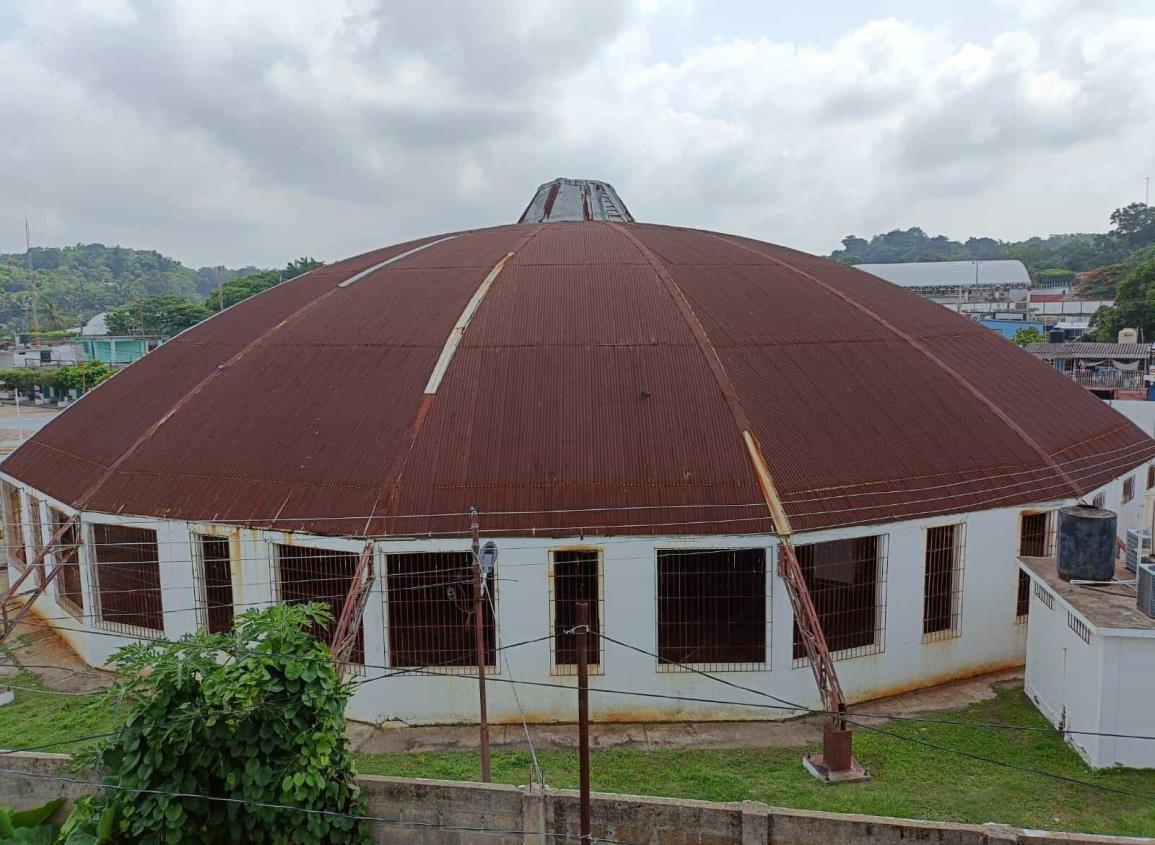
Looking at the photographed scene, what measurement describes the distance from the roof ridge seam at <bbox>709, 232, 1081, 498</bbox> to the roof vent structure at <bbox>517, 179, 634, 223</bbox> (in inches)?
228

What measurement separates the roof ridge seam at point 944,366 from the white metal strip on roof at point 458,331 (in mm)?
8469

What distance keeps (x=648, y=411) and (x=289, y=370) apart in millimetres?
8587

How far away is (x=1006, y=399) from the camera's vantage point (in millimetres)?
21328

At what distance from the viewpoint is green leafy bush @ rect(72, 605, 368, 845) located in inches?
409

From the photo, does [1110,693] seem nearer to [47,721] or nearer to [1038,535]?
[1038,535]

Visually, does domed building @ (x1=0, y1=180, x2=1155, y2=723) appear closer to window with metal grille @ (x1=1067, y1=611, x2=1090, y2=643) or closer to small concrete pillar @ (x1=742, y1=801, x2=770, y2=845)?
window with metal grille @ (x1=1067, y1=611, x2=1090, y2=643)

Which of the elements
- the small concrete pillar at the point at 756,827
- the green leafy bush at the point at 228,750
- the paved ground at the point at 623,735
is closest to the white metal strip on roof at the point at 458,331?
the paved ground at the point at 623,735

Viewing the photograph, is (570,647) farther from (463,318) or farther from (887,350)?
(887,350)

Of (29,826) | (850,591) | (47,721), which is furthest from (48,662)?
(850,591)

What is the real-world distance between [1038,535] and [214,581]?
17.1 meters

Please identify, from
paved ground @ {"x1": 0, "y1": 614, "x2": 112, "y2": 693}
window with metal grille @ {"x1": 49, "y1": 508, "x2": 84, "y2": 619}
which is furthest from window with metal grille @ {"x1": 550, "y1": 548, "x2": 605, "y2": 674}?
window with metal grille @ {"x1": 49, "y1": 508, "x2": 84, "y2": 619}

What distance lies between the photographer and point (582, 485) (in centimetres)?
1661

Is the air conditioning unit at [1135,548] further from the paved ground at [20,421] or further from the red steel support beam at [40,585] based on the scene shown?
the paved ground at [20,421]

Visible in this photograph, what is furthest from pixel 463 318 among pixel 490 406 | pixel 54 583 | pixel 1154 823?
pixel 1154 823
